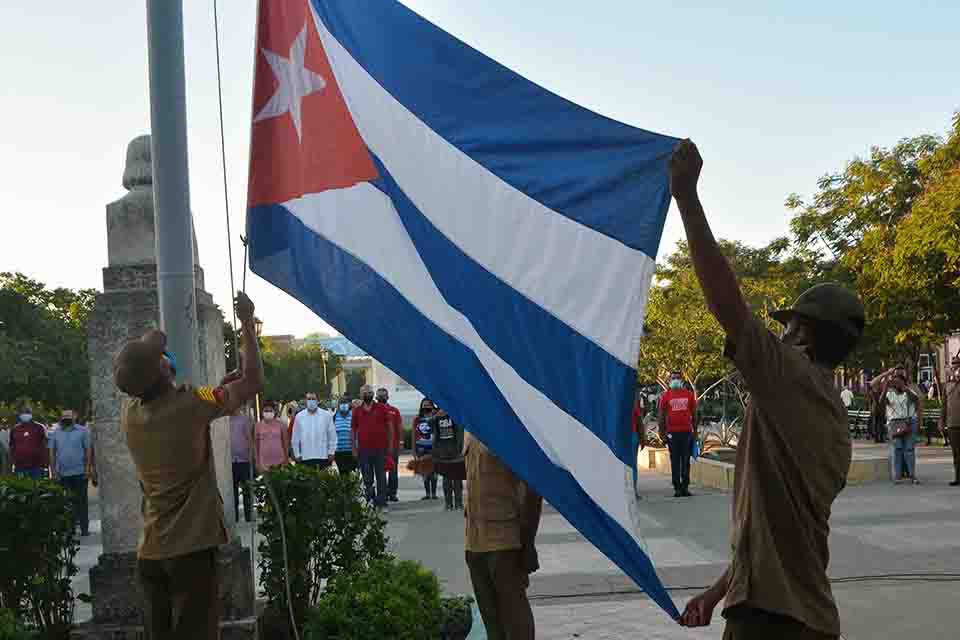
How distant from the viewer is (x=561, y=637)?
23.5 feet

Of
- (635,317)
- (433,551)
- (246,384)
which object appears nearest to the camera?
(635,317)

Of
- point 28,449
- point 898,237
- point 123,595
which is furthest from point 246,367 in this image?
point 898,237

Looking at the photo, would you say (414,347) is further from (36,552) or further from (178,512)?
(36,552)

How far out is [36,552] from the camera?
6.53 meters

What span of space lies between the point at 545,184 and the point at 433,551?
784cm

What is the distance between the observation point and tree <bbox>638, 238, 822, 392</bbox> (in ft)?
116

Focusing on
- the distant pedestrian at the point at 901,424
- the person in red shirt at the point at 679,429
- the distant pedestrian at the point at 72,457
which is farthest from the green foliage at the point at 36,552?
the distant pedestrian at the point at 901,424

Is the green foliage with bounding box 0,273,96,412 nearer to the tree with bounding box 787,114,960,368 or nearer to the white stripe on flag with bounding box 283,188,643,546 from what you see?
the tree with bounding box 787,114,960,368

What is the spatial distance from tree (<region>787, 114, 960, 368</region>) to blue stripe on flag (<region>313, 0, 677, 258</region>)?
21515mm

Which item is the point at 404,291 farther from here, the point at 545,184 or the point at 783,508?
the point at 783,508

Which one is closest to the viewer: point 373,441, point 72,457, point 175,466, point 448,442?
point 175,466

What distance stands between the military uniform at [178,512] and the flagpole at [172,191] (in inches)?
37.6

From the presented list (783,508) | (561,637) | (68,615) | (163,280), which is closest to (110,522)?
(68,615)

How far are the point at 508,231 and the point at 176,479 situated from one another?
6.03ft
